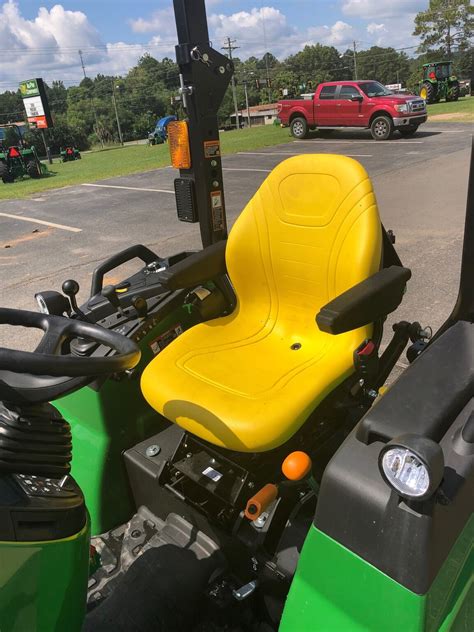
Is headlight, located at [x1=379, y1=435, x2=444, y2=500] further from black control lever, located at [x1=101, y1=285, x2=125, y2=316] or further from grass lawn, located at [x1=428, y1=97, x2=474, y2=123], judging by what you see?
grass lawn, located at [x1=428, y1=97, x2=474, y2=123]

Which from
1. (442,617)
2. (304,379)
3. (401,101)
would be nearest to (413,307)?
(304,379)

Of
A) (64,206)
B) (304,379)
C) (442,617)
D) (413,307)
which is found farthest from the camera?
(64,206)

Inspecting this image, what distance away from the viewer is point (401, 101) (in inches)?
487

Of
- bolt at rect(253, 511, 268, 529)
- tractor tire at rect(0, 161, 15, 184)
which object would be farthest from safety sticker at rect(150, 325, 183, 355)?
tractor tire at rect(0, 161, 15, 184)

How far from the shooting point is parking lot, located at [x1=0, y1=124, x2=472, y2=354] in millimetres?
4430

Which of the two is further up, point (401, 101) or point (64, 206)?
point (401, 101)

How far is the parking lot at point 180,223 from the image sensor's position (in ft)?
14.5

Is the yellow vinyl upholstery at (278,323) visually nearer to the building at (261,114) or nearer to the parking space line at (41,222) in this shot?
the parking space line at (41,222)

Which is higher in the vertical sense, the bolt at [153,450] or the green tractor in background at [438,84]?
the green tractor in background at [438,84]

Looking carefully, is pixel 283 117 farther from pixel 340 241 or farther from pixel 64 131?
pixel 64 131

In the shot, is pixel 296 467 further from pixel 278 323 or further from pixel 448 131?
pixel 448 131

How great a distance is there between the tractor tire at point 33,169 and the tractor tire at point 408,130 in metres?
9.58

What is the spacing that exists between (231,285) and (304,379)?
0.70 metres

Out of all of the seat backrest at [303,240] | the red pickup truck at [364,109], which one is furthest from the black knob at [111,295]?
the red pickup truck at [364,109]
